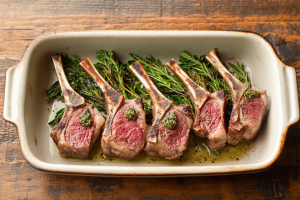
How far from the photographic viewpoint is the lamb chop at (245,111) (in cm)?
277

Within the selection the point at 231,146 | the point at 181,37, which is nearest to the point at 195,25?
the point at 181,37

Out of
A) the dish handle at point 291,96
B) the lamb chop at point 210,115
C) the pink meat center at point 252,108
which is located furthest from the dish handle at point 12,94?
the dish handle at point 291,96

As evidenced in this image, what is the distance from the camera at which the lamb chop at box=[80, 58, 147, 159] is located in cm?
273

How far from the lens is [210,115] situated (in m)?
2.84

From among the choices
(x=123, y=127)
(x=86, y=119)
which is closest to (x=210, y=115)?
(x=123, y=127)

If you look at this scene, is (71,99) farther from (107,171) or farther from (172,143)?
(172,143)

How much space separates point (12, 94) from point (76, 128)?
33.5 inches

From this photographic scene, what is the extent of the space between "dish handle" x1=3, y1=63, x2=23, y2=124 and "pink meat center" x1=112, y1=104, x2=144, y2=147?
3.76ft

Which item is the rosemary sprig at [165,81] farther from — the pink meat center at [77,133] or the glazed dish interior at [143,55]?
the pink meat center at [77,133]

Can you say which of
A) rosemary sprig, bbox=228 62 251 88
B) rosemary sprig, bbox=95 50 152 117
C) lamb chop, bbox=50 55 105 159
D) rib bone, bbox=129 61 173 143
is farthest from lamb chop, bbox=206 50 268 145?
lamb chop, bbox=50 55 105 159

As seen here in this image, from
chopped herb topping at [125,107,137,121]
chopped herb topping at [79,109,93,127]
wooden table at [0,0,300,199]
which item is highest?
wooden table at [0,0,300,199]

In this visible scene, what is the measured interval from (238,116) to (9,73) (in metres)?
2.77

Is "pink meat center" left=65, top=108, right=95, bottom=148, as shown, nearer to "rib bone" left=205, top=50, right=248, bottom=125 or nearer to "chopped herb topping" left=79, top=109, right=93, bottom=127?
"chopped herb topping" left=79, top=109, right=93, bottom=127

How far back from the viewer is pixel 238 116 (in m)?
2.77
